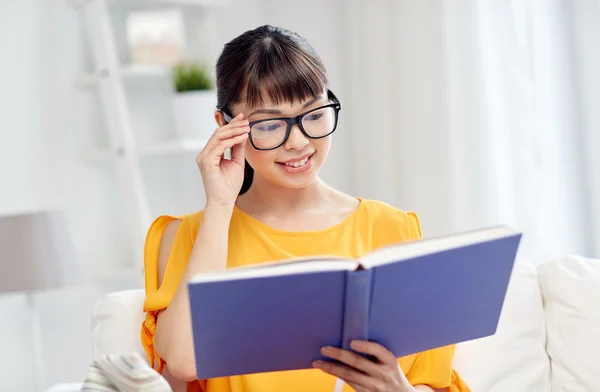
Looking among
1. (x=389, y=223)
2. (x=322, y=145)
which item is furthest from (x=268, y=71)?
(x=389, y=223)

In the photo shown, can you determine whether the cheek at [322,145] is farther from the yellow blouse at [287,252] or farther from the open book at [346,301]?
the open book at [346,301]

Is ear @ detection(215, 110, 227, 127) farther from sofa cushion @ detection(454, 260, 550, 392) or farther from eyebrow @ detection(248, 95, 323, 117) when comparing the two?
sofa cushion @ detection(454, 260, 550, 392)

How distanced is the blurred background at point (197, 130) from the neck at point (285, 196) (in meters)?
0.87

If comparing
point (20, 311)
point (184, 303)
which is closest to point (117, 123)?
point (20, 311)

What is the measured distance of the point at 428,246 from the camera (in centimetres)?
110

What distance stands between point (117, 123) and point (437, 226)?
1.24 m

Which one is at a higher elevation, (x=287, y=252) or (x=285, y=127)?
(x=285, y=127)

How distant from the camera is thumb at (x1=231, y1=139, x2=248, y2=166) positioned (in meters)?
1.56

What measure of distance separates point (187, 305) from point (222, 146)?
1.03ft

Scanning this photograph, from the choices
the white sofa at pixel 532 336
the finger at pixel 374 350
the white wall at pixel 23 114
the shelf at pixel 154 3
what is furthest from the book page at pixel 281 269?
the shelf at pixel 154 3

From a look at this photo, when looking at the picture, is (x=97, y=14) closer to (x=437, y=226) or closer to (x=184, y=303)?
(x=437, y=226)

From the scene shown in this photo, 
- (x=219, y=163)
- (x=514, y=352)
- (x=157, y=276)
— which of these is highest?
(x=219, y=163)

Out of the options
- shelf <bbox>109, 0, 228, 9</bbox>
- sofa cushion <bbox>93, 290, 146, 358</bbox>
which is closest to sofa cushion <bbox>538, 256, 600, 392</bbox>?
sofa cushion <bbox>93, 290, 146, 358</bbox>

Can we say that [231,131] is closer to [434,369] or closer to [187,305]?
[187,305]
